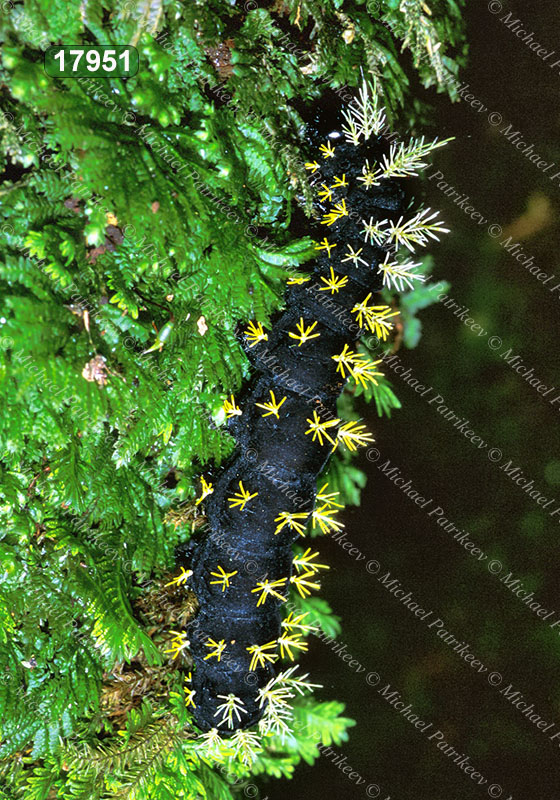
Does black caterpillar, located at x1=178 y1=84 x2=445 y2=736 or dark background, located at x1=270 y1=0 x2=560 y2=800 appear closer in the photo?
black caterpillar, located at x1=178 y1=84 x2=445 y2=736

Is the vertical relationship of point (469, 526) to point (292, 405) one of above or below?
below

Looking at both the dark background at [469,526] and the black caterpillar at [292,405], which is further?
the dark background at [469,526]

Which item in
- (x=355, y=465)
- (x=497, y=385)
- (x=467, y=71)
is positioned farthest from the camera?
(x=355, y=465)

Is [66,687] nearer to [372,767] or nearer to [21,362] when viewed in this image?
[21,362]

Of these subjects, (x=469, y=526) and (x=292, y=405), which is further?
(x=469, y=526)

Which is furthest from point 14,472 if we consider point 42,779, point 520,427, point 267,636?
point 520,427
